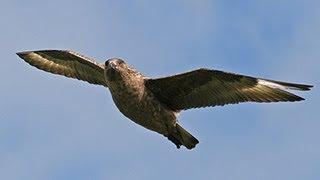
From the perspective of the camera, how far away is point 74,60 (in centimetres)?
1788

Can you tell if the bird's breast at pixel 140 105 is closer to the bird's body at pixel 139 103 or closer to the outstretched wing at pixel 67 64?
the bird's body at pixel 139 103

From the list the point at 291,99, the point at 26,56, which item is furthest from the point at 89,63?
the point at 291,99

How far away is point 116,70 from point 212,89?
159 cm

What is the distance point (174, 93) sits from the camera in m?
16.3

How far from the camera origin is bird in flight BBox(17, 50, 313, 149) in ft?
51.2

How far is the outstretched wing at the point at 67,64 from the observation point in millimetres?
17594

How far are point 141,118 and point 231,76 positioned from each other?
5.25ft

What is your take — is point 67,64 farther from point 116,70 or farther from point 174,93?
point 174,93

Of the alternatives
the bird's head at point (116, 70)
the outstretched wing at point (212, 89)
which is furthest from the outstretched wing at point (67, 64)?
the outstretched wing at point (212, 89)

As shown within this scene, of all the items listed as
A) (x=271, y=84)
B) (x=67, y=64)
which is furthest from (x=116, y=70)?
(x=271, y=84)

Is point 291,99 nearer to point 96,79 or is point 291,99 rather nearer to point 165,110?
point 165,110

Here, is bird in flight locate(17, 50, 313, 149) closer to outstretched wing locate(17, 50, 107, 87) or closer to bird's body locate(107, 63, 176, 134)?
bird's body locate(107, 63, 176, 134)

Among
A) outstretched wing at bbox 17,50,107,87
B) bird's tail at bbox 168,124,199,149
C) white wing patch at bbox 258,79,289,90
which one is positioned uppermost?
outstretched wing at bbox 17,50,107,87

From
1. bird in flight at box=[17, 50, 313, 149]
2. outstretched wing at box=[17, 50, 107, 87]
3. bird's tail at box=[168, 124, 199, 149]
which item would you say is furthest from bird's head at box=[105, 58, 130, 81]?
bird's tail at box=[168, 124, 199, 149]
